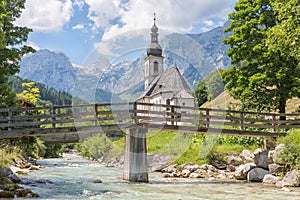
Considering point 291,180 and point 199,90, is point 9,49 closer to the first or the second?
point 199,90

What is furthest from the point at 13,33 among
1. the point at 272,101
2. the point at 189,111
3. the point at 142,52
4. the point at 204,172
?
the point at 272,101

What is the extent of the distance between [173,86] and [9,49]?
10853mm

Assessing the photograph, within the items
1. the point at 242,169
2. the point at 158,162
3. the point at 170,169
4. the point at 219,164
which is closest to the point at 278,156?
the point at 242,169

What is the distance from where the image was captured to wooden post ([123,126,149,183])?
67.5 feet

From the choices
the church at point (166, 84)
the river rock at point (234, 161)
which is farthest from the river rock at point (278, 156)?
the river rock at point (234, 161)

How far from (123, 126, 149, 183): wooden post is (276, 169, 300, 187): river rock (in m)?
7.21

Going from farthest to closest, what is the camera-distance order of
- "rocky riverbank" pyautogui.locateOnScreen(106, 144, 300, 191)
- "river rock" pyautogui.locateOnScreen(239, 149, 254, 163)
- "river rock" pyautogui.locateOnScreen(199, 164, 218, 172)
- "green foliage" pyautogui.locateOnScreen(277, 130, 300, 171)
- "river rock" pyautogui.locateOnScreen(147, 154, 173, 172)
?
"river rock" pyautogui.locateOnScreen(147, 154, 173, 172) → "river rock" pyautogui.locateOnScreen(239, 149, 254, 163) → "river rock" pyautogui.locateOnScreen(199, 164, 218, 172) → "rocky riverbank" pyautogui.locateOnScreen(106, 144, 300, 191) → "green foliage" pyautogui.locateOnScreen(277, 130, 300, 171)

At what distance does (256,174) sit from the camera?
21.9 m

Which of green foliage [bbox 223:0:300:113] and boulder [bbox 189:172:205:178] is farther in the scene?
green foliage [bbox 223:0:300:113]

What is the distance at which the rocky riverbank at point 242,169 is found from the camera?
66.1ft

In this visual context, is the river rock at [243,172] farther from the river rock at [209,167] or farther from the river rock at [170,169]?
the river rock at [170,169]

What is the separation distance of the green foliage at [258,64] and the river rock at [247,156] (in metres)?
3.55

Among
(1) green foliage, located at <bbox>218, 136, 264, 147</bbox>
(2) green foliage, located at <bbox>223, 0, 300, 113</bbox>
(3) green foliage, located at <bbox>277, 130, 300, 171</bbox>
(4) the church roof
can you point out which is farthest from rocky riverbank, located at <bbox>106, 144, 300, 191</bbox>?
(4) the church roof

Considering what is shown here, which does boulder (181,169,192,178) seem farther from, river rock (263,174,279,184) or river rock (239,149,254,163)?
river rock (263,174,279,184)
